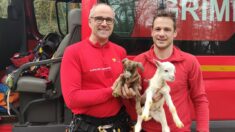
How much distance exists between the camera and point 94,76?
7.43 ft

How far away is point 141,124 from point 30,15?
299 centimetres

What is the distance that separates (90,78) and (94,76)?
0.03 metres

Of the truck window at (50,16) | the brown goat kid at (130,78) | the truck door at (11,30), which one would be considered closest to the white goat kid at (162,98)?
the brown goat kid at (130,78)

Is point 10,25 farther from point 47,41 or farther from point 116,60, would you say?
point 116,60

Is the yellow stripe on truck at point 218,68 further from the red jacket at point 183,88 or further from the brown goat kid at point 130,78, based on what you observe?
the brown goat kid at point 130,78

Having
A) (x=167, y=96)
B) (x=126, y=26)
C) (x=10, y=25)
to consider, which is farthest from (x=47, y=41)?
(x=167, y=96)

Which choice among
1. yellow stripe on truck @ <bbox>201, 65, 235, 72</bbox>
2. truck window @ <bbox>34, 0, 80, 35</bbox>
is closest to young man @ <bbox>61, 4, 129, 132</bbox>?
yellow stripe on truck @ <bbox>201, 65, 235, 72</bbox>

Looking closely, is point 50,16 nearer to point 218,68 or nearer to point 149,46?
point 149,46

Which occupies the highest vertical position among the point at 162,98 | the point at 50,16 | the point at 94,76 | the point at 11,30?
the point at 50,16

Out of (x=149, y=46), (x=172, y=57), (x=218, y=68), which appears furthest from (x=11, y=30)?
(x=172, y=57)

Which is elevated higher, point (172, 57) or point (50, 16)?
point (50, 16)

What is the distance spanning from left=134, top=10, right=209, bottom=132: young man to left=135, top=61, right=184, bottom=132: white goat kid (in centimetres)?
9

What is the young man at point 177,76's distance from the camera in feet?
7.28

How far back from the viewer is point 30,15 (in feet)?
15.9
